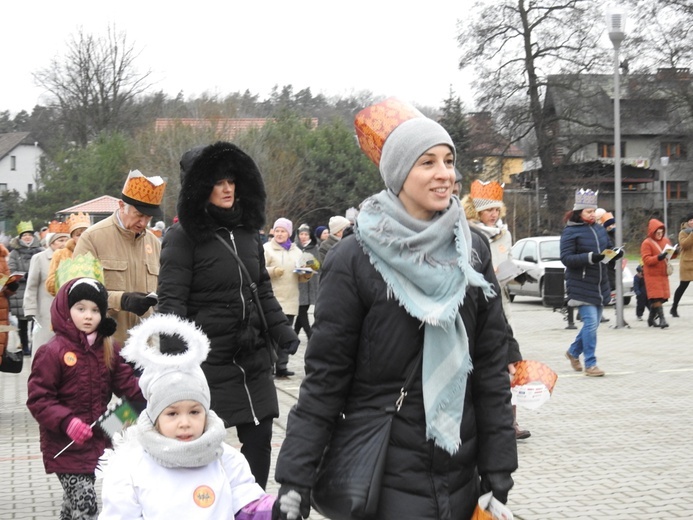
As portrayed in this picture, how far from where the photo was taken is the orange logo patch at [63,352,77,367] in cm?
514

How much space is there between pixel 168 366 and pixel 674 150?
60261mm

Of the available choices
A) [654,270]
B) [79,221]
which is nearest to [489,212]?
[79,221]

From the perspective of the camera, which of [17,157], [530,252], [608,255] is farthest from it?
[17,157]

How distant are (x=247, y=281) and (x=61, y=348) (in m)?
0.95

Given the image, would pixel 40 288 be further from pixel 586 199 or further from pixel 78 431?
pixel 78 431

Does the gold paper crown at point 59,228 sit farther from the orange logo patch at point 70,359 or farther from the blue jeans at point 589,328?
the orange logo patch at point 70,359

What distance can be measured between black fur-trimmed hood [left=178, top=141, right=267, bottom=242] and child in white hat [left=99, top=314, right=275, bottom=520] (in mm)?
1422

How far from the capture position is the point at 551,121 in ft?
169

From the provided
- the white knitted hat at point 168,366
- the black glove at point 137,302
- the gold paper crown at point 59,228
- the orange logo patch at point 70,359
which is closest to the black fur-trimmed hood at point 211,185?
the black glove at point 137,302

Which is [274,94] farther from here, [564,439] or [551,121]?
[564,439]

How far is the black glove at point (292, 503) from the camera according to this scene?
3098mm

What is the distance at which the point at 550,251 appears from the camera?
78.3 feet

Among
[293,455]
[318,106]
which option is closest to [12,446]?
[293,455]

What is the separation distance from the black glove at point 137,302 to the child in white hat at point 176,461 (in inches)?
71.9
